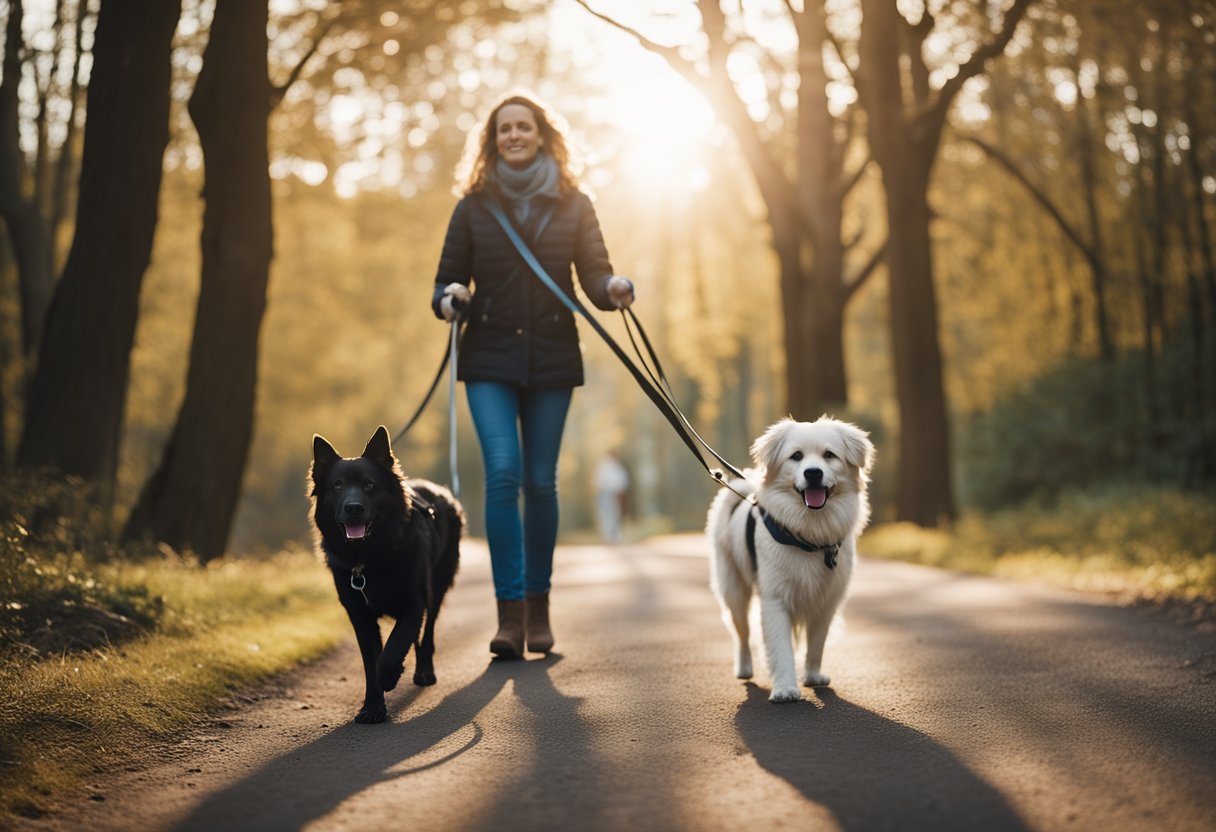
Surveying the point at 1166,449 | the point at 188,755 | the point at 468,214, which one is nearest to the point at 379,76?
the point at 468,214

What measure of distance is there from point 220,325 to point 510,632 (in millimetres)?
5391

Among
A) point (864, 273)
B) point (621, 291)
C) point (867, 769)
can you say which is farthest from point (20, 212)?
point (867, 769)

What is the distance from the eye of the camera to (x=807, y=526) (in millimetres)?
5961

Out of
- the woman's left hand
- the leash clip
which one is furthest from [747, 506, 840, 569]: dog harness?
the leash clip

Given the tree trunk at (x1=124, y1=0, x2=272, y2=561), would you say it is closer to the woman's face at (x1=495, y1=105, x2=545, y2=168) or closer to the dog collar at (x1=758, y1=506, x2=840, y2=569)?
the woman's face at (x1=495, y1=105, x2=545, y2=168)

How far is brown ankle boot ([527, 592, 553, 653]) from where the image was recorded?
23.9 feet

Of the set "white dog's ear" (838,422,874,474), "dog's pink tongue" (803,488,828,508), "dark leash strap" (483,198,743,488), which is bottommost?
"dog's pink tongue" (803,488,828,508)

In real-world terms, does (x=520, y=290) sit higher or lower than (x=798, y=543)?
higher

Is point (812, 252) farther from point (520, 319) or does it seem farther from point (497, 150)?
point (520, 319)

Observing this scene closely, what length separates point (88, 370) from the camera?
983 centimetres

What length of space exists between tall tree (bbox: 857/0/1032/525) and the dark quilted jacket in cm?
1110

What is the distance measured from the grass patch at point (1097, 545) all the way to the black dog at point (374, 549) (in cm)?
→ 567

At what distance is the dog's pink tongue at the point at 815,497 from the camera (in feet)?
19.2

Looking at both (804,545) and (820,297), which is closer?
(804,545)
